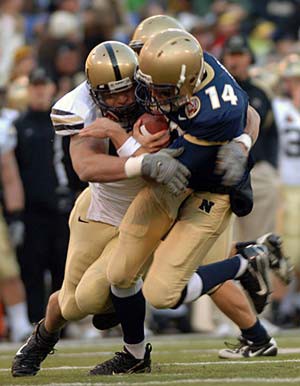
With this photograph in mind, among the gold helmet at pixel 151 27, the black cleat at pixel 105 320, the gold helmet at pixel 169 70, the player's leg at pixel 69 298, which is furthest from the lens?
the gold helmet at pixel 151 27

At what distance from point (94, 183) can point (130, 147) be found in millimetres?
429

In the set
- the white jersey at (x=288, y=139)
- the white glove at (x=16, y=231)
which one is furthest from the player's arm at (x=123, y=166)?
the white jersey at (x=288, y=139)

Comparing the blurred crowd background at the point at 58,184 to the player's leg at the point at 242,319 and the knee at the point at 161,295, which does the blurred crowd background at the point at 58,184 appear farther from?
the knee at the point at 161,295

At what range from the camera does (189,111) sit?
5.16 meters

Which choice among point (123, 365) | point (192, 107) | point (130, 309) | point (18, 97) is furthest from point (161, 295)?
point (18, 97)

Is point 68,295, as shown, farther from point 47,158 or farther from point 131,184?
point 47,158

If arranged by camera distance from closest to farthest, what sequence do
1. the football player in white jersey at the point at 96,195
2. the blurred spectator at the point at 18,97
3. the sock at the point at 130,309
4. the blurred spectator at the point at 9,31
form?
1. the football player in white jersey at the point at 96,195
2. the sock at the point at 130,309
3. the blurred spectator at the point at 18,97
4. the blurred spectator at the point at 9,31

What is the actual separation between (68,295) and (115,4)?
22.5 ft

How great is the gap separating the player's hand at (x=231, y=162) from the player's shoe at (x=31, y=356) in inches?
42.7

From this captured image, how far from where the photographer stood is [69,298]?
217 inches

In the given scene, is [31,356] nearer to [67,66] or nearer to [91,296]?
[91,296]

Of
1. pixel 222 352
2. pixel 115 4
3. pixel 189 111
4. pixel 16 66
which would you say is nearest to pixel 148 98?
pixel 189 111

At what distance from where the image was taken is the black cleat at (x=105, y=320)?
569 cm

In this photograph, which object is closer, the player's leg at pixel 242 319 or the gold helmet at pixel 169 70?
the gold helmet at pixel 169 70
